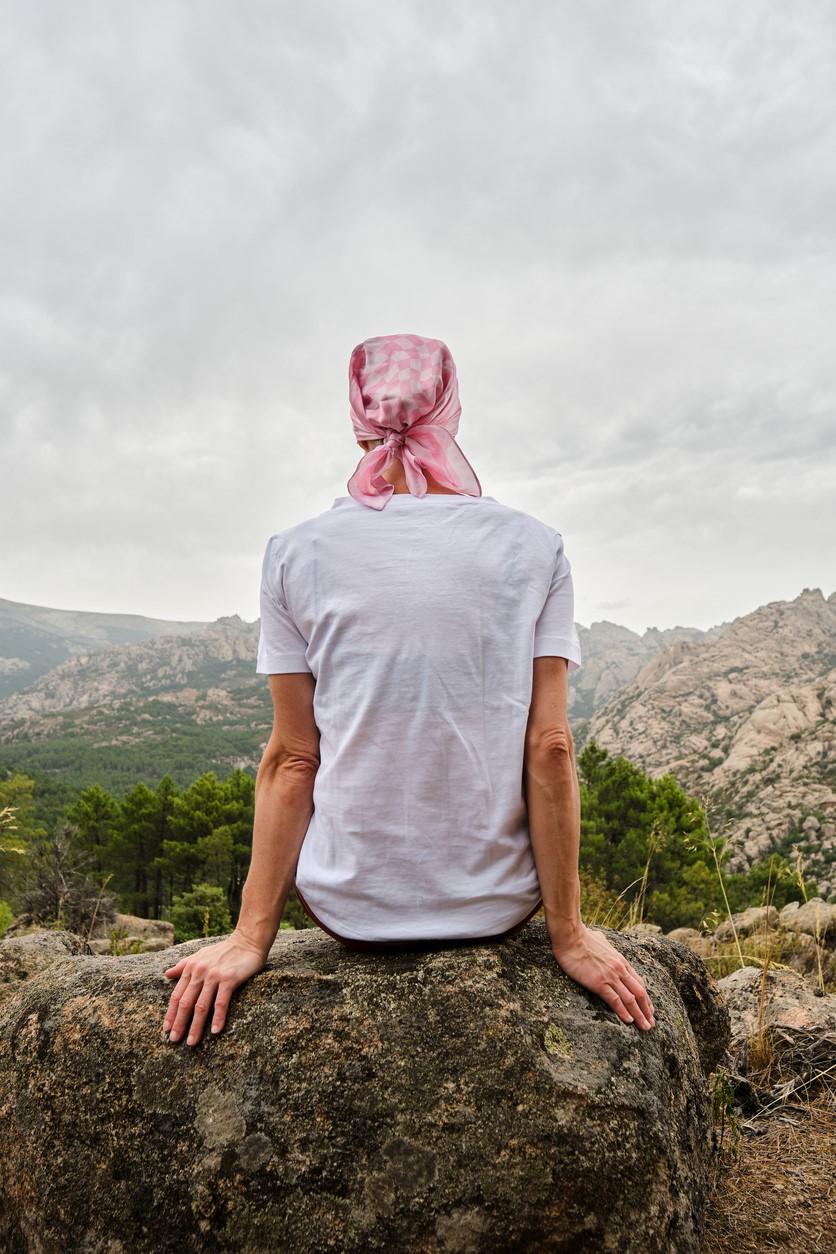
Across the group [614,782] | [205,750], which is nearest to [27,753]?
[205,750]

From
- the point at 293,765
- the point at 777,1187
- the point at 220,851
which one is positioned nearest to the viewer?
the point at 293,765

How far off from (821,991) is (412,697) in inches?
159

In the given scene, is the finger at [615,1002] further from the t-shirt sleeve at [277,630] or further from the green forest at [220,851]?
the green forest at [220,851]

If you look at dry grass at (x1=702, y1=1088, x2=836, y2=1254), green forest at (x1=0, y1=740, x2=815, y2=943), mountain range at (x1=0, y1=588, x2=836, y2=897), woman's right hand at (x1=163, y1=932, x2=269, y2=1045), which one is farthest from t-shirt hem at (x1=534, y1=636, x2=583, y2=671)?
green forest at (x1=0, y1=740, x2=815, y2=943)

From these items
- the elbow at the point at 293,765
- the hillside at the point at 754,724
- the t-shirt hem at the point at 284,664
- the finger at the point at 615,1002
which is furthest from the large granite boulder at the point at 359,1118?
the hillside at the point at 754,724

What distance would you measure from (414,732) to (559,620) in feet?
1.64

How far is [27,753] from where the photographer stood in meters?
111

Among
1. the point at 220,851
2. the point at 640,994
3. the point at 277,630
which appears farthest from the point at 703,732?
the point at 277,630

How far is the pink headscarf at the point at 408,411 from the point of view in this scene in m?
1.94

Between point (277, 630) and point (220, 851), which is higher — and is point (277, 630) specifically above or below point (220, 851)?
above

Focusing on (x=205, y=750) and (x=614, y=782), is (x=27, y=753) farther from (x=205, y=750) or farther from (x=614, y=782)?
(x=614, y=782)

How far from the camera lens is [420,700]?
172cm

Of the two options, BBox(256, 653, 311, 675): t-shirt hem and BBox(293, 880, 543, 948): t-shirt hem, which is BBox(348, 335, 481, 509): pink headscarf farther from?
BBox(293, 880, 543, 948): t-shirt hem

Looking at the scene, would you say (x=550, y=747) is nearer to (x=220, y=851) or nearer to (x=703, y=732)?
(x=220, y=851)
